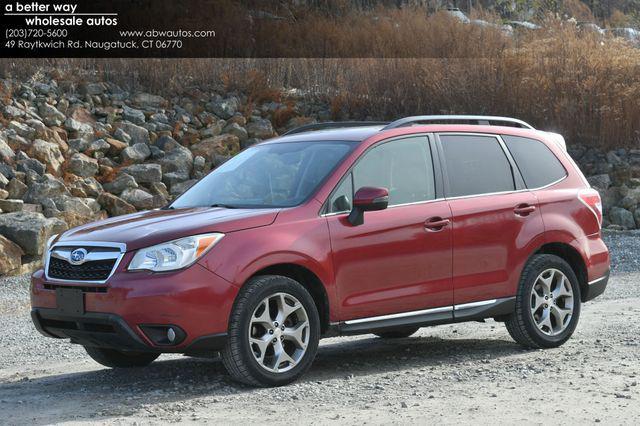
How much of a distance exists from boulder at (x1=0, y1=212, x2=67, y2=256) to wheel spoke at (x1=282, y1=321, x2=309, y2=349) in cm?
948

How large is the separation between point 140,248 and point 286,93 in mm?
18147

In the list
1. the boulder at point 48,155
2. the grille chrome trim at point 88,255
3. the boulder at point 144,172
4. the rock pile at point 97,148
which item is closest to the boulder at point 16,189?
the rock pile at point 97,148

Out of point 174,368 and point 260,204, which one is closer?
point 260,204

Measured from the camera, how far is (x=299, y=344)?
7.70 meters

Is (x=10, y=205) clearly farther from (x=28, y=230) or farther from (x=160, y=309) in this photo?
(x=160, y=309)

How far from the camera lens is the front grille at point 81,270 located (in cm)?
743

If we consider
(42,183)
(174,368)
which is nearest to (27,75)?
(42,183)

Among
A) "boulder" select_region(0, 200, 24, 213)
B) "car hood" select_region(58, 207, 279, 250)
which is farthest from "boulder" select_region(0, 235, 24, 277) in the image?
"car hood" select_region(58, 207, 279, 250)

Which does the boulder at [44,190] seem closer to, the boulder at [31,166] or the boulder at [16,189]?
the boulder at [16,189]

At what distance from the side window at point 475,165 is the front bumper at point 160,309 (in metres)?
2.30

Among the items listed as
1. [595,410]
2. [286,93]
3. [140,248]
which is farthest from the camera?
[286,93]

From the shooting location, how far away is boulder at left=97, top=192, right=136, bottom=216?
19.2 metres

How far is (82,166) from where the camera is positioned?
20.3 meters

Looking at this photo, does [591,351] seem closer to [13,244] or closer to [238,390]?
[238,390]
